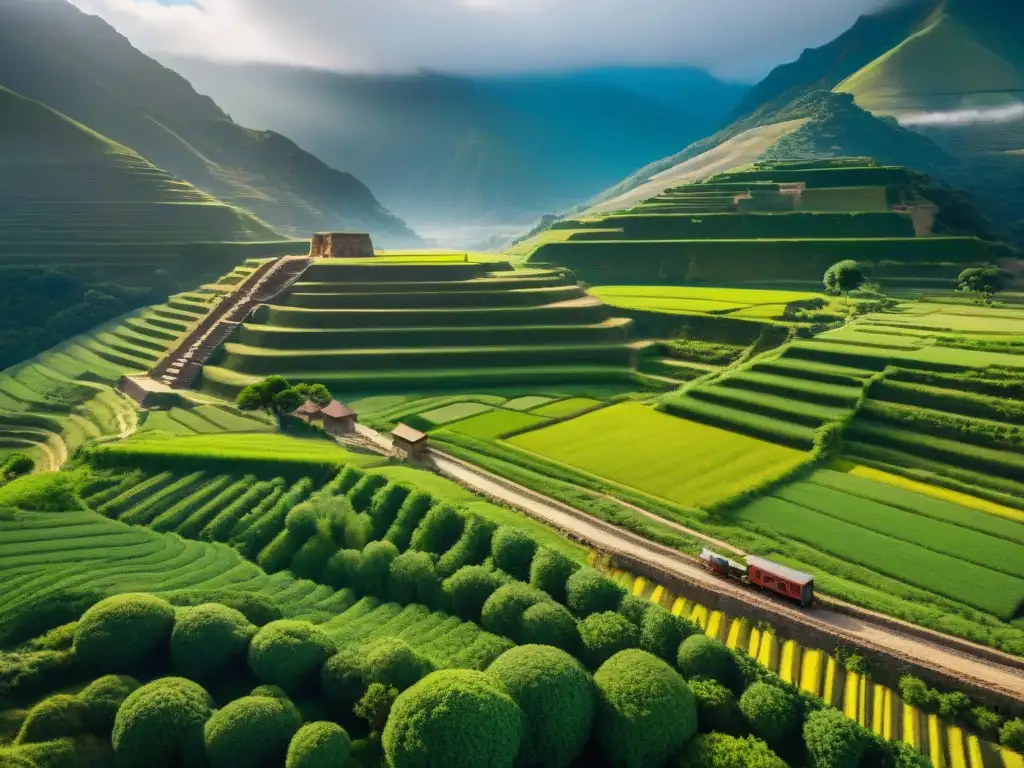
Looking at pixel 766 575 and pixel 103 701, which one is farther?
pixel 766 575

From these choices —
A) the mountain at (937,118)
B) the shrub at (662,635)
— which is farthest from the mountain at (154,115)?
the shrub at (662,635)

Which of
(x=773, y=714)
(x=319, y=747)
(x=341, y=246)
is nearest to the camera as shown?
(x=319, y=747)

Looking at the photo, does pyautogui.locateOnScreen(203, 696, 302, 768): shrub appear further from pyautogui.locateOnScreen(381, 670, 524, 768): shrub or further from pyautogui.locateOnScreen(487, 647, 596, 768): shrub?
pyautogui.locateOnScreen(487, 647, 596, 768): shrub

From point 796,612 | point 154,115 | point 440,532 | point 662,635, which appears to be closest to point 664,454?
point 796,612

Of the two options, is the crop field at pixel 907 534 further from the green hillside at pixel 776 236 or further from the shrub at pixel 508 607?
the green hillside at pixel 776 236

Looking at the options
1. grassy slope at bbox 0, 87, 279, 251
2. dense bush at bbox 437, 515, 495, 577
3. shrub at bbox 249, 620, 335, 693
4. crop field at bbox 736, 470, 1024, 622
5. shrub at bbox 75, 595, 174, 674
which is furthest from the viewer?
grassy slope at bbox 0, 87, 279, 251

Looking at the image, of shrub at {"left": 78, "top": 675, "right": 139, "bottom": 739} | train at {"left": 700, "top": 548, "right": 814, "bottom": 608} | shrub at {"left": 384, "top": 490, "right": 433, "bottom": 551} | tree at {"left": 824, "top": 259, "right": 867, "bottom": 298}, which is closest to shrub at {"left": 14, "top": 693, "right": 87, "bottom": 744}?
shrub at {"left": 78, "top": 675, "right": 139, "bottom": 739}

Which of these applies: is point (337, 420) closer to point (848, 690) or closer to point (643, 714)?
point (643, 714)
